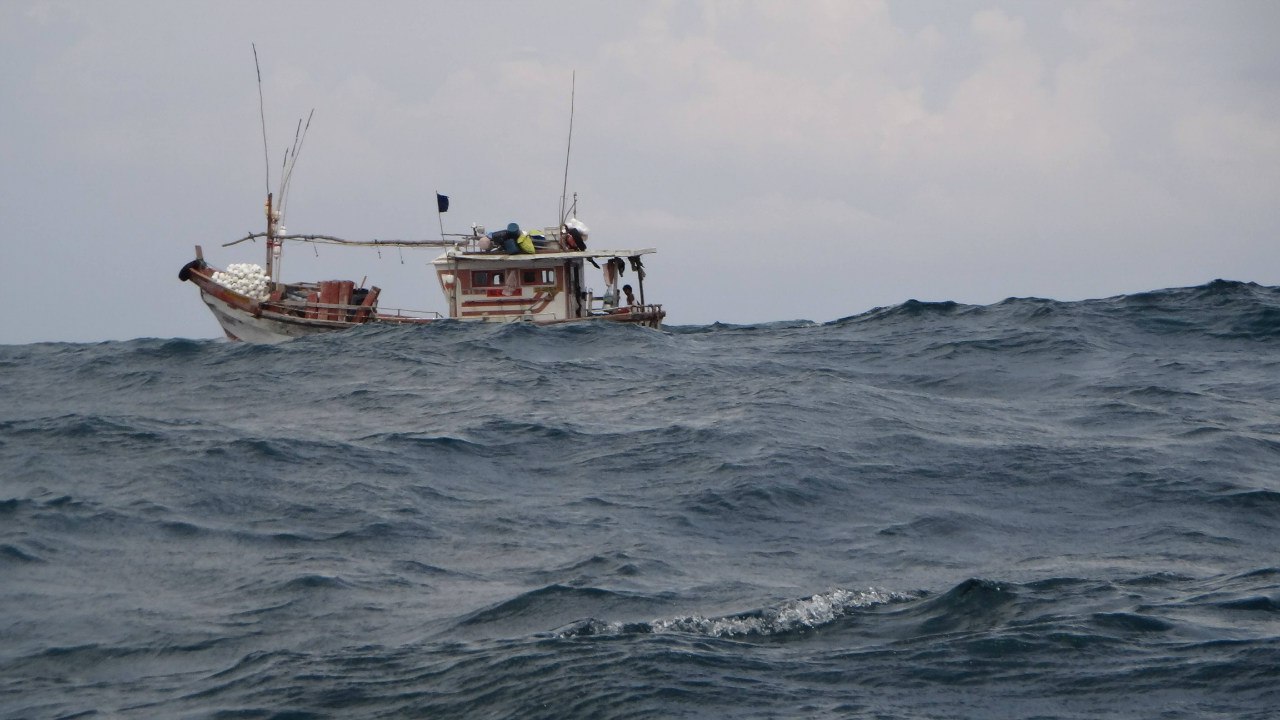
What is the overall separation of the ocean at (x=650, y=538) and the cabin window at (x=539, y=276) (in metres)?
8.65

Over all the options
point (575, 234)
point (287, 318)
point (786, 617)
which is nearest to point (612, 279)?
point (575, 234)

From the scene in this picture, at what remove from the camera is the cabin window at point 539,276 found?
34.7 metres

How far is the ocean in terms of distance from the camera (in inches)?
356

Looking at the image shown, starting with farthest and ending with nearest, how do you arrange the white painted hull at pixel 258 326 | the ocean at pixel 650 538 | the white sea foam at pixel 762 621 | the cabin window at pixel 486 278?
the cabin window at pixel 486 278 → the white painted hull at pixel 258 326 → the white sea foam at pixel 762 621 → the ocean at pixel 650 538

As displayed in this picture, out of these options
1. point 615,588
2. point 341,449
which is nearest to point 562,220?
point 341,449

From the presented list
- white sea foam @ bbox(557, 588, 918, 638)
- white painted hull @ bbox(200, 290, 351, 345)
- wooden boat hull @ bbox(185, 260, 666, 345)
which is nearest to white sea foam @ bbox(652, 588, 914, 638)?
white sea foam @ bbox(557, 588, 918, 638)

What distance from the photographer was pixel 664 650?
31.2 ft

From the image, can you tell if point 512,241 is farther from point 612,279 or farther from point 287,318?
point 287,318

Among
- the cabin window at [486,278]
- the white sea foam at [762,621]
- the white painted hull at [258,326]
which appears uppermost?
the cabin window at [486,278]

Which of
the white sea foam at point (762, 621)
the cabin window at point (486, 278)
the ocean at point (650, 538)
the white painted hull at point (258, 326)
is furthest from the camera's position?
the cabin window at point (486, 278)

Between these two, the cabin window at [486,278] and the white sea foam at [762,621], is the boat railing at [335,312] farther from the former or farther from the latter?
the white sea foam at [762,621]

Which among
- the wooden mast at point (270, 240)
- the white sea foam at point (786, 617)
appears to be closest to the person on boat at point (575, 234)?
the wooden mast at point (270, 240)

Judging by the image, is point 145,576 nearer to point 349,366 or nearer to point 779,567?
point 779,567

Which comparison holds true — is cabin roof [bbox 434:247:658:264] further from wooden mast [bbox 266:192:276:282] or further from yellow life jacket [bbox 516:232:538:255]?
wooden mast [bbox 266:192:276:282]
